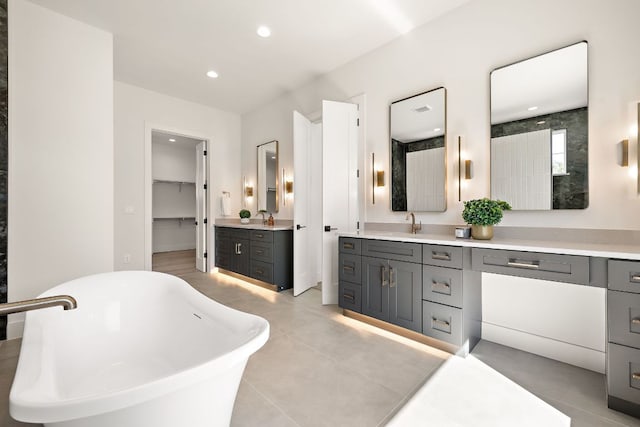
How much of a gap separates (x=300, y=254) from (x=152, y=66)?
10.6 ft

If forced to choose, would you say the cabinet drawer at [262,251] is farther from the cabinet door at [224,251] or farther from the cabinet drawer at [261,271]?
the cabinet door at [224,251]

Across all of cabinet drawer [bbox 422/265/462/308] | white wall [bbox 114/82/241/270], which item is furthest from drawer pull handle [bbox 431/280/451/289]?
white wall [bbox 114/82/241/270]

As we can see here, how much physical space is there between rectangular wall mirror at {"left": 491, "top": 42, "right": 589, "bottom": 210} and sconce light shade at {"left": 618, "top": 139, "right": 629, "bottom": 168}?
0.18m

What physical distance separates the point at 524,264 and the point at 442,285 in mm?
583

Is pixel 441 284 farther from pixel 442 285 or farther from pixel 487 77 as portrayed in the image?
pixel 487 77

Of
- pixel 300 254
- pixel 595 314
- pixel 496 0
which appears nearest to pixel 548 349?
pixel 595 314

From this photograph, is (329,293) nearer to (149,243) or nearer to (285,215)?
(285,215)

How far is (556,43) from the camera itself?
7.11 ft

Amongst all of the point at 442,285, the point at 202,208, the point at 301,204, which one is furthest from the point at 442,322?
the point at 202,208

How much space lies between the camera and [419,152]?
2955mm

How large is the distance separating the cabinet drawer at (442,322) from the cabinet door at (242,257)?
287cm

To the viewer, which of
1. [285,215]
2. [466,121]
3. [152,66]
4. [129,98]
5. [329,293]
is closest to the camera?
[466,121]

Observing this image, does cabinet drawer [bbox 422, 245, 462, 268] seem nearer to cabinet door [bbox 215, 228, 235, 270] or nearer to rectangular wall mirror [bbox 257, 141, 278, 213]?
rectangular wall mirror [bbox 257, 141, 278, 213]

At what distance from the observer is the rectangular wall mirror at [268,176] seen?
4809 millimetres
